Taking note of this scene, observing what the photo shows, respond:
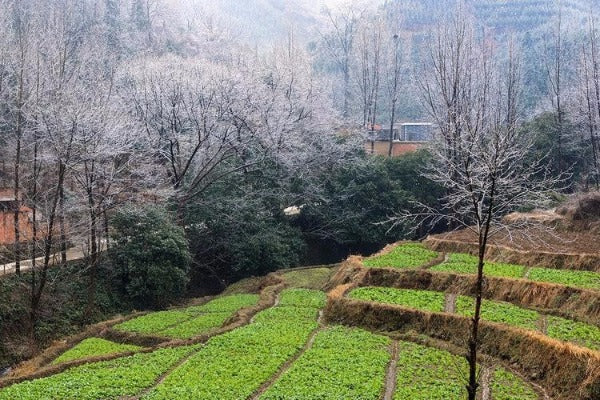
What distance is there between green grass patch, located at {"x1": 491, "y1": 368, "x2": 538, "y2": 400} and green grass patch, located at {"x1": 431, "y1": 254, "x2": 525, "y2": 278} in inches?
231

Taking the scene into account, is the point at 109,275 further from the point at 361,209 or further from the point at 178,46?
the point at 178,46

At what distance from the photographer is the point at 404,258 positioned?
22.9 meters

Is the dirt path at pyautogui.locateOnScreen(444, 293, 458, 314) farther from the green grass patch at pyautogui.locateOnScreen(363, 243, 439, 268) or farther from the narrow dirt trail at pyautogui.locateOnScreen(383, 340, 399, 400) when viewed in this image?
the green grass patch at pyautogui.locateOnScreen(363, 243, 439, 268)

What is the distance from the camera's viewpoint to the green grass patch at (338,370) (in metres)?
12.9

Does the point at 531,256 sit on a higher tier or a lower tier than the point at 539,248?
lower

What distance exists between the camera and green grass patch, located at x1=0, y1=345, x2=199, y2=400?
42.8 feet

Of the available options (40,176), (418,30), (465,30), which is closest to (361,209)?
(465,30)

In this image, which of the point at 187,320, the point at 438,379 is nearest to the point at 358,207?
the point at 187,320

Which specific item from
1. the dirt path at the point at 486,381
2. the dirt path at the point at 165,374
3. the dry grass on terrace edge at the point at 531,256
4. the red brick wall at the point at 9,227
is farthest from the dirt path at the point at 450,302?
the red brick wall at the point at 9,227

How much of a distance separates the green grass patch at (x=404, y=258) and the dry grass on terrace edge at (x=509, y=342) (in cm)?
331

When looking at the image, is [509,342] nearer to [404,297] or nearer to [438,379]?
[438,379]

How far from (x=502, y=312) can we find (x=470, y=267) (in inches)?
170

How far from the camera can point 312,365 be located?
14.8 m

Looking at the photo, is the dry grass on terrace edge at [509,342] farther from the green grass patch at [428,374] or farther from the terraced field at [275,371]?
the green grass patch at [428,374]
